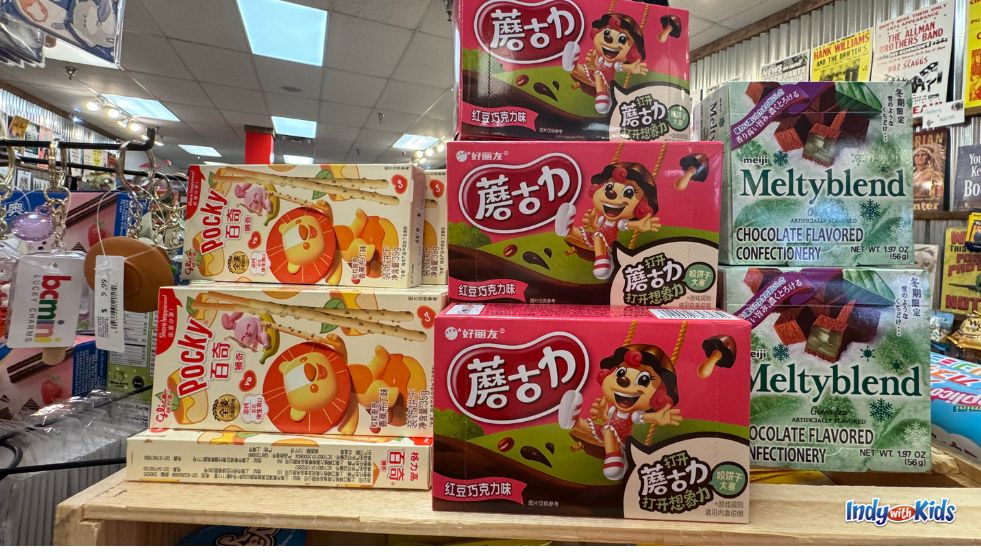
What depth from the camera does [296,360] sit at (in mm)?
845

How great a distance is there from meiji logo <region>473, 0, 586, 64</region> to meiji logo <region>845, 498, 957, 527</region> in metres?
0.85

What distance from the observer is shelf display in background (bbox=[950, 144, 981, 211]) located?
2.26 m

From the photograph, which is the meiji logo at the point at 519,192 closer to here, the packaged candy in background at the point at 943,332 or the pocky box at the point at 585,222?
the pocky box at the point at 585,222

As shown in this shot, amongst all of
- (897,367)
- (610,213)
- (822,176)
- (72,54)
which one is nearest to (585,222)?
(610,213)

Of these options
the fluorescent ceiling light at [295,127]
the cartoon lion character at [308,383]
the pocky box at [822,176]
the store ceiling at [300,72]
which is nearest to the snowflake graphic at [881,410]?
the pocky box at [822,176]

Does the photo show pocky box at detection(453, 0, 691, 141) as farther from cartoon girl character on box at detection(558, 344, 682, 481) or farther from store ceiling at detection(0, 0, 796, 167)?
store ceiling at detection(0, 0, 796, 167)

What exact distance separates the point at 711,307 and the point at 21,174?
503 centimetres

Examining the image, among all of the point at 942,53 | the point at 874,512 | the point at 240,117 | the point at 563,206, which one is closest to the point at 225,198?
the point at 563,206

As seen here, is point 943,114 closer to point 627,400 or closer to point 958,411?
point 958,411

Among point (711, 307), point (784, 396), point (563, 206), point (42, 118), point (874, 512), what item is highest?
point (42, 118)

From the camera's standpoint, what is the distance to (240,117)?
6379mm

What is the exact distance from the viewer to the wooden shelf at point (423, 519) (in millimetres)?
693

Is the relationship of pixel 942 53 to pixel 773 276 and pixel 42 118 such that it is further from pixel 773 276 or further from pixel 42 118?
pixel 42 118

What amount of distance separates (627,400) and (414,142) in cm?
727
